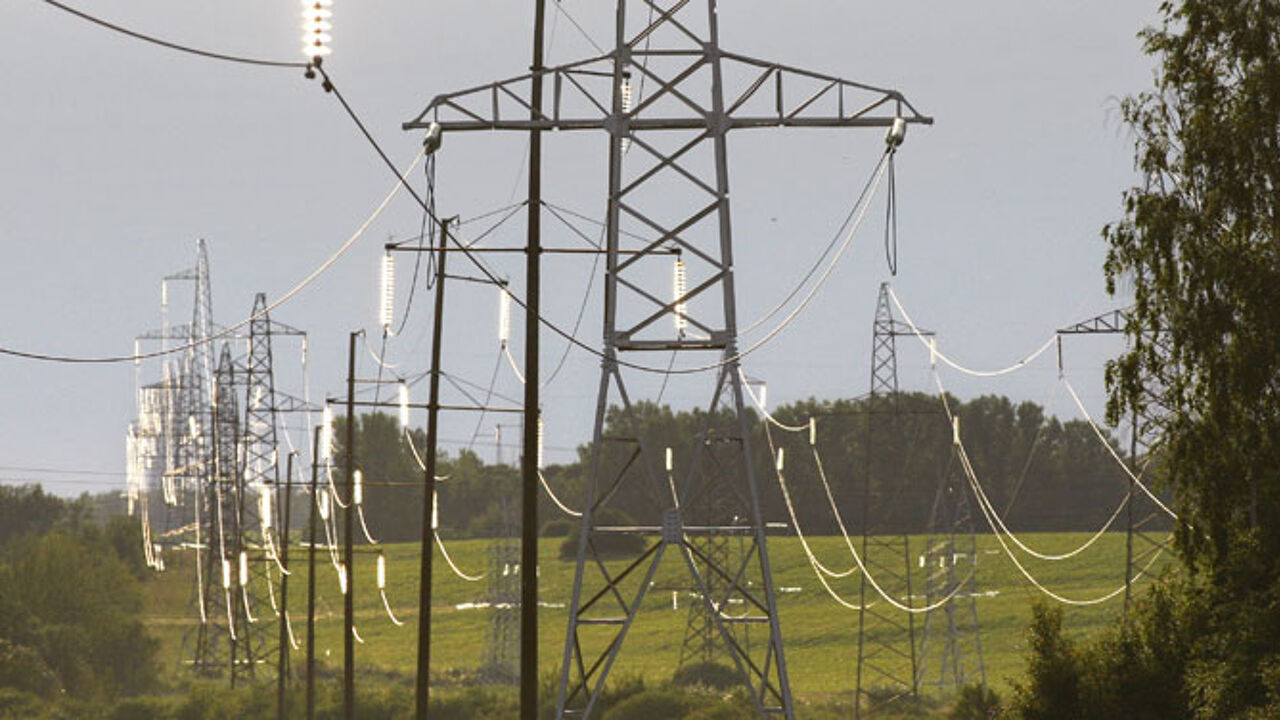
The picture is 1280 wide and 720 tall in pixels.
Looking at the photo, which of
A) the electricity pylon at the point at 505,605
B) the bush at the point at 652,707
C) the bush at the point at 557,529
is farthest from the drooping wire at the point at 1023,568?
the bush at the point at 557,529

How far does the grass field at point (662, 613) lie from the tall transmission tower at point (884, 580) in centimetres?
152

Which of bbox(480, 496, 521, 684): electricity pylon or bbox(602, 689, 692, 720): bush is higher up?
bbox(480, 496, 521, 684): electricity pylon

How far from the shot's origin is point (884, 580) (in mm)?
142625

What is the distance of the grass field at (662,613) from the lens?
10575 centimetres

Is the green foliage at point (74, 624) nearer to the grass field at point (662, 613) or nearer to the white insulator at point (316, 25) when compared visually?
the grass field at point (662, 613)

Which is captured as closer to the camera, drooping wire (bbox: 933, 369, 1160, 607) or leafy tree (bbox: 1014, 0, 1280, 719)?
leafy tree (bbox: 1014, 0, 1280, 719)

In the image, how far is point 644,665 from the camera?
10700 cm

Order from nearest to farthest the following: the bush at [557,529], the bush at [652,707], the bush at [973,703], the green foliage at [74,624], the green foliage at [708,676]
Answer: the bush at [973,703], the bush at [652,707], the green foliage at [708,676], the green foliage at [74,624], the bush at [557,529]

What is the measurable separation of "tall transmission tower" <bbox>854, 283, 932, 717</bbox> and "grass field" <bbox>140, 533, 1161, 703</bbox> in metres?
1.52

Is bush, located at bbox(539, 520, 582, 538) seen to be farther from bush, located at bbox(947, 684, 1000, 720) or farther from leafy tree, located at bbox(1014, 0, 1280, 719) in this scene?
leafy tree, located at bbox(1014, 0, 1280, 719)

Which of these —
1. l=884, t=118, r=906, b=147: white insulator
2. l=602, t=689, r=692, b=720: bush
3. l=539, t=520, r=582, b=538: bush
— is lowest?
l=602, t=689, r=692, b=720: bush

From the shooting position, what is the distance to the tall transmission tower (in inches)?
2992

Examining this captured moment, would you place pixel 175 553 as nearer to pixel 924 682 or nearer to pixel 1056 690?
pixel 924 682

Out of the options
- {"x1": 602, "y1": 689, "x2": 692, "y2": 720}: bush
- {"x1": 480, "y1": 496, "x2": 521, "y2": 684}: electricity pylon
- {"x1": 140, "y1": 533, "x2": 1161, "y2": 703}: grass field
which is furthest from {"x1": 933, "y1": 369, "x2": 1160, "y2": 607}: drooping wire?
{"x1": 480, "y1": 496, "x2": 521, "y2": 684}: electricity pylon
